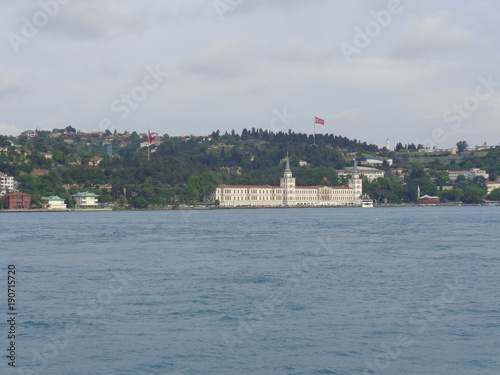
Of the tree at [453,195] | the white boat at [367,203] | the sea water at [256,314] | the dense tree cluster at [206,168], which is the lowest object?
the sea water at [256,314]

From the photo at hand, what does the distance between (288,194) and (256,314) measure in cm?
10010

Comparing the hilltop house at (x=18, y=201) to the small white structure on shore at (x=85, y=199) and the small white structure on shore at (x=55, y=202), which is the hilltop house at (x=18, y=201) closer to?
the small white structure on shore at (x=55, y=202)

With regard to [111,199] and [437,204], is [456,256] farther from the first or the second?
[437,204]

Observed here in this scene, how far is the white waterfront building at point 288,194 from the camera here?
10719 centimetres

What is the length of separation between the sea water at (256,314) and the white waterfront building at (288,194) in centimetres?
8261

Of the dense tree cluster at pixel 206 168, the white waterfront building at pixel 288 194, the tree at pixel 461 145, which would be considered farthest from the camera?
the tree at pixel 461 145

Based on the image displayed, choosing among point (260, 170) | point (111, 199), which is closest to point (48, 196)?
point (111, 199)

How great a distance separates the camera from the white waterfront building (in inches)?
4220

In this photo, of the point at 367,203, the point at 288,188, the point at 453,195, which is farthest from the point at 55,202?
the point at 453,195

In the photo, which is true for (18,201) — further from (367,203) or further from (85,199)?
(367,203)

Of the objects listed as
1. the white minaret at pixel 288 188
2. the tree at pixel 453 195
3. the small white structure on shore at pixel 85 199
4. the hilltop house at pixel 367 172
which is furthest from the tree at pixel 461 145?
the small white structure on shore at pixel 85 199

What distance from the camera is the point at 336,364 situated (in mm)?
10648

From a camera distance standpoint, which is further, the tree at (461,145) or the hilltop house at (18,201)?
the tree at (461,145)

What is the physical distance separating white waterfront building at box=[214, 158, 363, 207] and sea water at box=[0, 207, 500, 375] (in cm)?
8261
